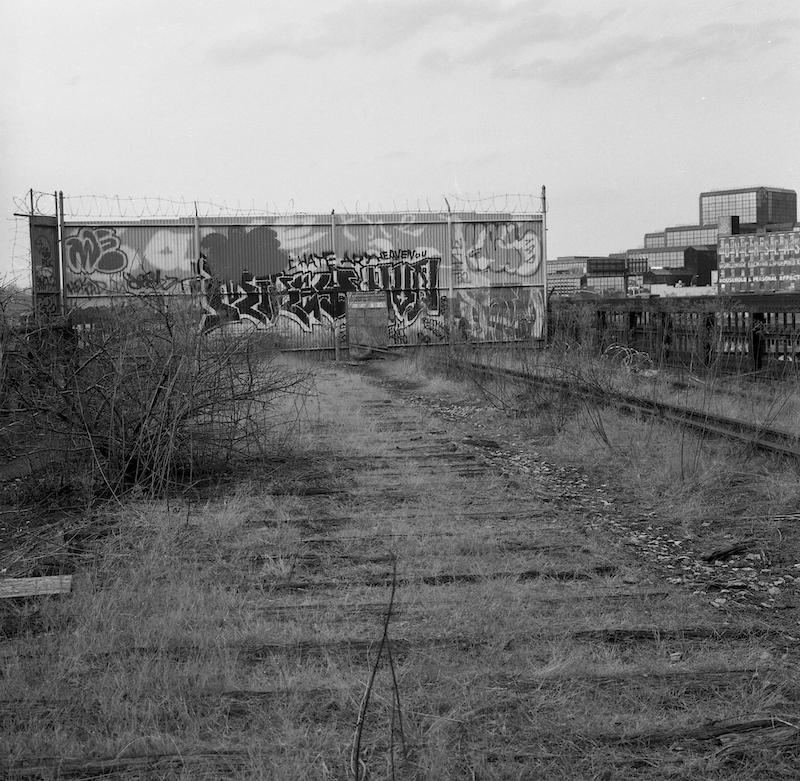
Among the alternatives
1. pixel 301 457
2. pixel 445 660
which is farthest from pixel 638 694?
pixel 301 457

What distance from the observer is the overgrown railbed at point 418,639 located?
3646 millimetres

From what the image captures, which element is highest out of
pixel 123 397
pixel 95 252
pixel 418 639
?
pixel 95 252

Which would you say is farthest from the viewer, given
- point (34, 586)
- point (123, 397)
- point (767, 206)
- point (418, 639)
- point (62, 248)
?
point (767, 206)

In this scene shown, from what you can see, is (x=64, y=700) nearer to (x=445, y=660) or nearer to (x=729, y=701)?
(x=445, y=660)

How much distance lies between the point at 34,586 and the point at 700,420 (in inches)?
301

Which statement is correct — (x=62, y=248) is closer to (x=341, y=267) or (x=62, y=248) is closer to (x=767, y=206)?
(x=341, y=267)

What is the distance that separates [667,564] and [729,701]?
216cm

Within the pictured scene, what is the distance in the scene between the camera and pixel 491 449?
35.7ft

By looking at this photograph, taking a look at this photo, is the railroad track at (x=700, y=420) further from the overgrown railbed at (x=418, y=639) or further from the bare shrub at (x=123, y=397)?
the bare shrub at (x=123, y=397)

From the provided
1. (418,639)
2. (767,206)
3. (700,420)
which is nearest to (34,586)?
(418,639)

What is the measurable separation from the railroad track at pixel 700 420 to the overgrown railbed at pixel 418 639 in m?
0.54

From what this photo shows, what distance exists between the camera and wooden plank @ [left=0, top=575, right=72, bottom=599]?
5.50 m

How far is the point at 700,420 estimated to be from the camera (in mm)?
10719

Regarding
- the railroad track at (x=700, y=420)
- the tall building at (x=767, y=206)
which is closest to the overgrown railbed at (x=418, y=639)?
the railroad track at (x=700, y=420)
